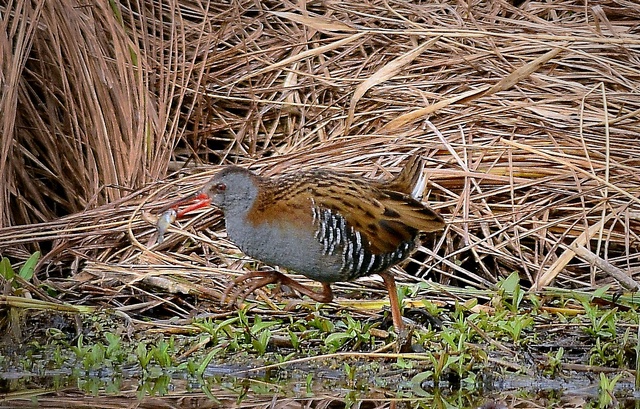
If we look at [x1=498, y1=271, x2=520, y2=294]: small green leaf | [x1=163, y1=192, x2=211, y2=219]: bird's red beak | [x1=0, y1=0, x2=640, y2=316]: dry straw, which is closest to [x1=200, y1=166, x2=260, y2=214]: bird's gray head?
[x1=163, y1=192, x2=211, y2=219]: bird's red beak

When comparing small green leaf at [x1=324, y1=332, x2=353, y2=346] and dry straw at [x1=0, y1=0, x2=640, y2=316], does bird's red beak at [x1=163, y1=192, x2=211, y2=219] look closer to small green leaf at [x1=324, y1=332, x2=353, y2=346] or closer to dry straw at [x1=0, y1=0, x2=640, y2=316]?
dry straw at [x1=0, y1=0, x2=640, y2=316]

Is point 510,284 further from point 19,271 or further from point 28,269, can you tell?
point 19,271

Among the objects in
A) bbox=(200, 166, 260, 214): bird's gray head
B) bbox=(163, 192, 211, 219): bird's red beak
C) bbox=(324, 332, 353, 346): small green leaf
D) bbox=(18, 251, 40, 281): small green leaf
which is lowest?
bbox=(324, 332, 353, 346): small green leaf

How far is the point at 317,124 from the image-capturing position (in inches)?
266

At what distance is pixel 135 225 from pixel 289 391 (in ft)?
6.61

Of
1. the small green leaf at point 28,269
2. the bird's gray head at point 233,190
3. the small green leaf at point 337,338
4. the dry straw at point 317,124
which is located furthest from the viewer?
the dry straw at point 317,124

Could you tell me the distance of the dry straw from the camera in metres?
5.70

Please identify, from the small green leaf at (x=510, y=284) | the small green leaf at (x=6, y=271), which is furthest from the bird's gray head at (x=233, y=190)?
the small green leaf at (x=510, y=284)

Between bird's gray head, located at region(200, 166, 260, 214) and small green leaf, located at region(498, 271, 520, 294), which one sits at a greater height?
bird's gray head, located at region(200, 166, 260, 214)

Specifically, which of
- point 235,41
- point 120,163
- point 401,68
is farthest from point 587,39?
point 120,163

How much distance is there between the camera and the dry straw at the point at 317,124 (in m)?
5.70

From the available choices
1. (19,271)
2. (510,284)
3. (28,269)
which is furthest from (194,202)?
(510,284)

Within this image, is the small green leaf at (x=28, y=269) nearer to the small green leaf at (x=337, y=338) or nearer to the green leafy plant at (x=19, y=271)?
the green leafy plant at (x=19, y=271)

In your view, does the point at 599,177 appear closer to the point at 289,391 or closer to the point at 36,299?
the point at 289,391
